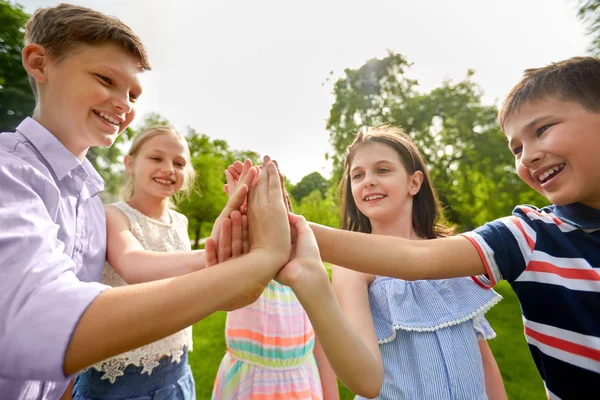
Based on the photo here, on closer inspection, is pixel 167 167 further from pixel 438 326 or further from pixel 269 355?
pixel 438 326

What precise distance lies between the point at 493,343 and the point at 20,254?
7.87m

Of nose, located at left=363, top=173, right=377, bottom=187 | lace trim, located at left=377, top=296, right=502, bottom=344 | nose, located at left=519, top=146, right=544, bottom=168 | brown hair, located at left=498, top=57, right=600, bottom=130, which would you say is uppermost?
brown hair, located at left=498, top=57, right=600, bottom=130

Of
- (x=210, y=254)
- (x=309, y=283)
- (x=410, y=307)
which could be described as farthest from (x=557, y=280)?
(x=210, y=254)

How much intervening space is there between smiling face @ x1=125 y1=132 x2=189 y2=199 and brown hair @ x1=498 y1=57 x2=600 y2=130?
7.96 feet

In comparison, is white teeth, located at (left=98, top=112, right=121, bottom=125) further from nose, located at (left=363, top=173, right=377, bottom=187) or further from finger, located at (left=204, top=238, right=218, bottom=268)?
nose, located at (left=363, top=173, right=377, bottom=187)

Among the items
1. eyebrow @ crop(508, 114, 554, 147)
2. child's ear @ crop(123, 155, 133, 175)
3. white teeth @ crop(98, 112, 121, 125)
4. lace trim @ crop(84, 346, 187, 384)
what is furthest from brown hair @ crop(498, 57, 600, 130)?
child's ear @ crop(123, 155, 133, 175)

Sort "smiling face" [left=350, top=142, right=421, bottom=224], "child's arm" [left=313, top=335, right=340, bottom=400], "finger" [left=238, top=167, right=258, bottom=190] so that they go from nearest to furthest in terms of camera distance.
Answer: "finger" [left=238, top=167, right=258, bottom=190], "smiling face" [left=350, top=142, right=421, bottom=224], "child's arm" [left=313, top=335, right=340, bottom=400]

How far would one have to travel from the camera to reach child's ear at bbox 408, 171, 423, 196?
7.50 feet

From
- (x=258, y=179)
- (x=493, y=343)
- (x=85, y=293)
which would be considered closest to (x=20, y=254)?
(x=85, y=293)

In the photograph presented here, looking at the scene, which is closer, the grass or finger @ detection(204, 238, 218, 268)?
finger @ detection(204, 238, 218, 268)

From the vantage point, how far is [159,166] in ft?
8.82

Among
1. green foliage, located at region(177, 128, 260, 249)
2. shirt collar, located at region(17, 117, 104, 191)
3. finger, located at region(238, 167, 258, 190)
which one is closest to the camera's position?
shirt collar, located at region(17, 117, 104, 191)

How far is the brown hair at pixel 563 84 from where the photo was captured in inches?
55.6

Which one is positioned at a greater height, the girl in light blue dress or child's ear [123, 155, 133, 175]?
child's ear [123, 155, 133, 175]
